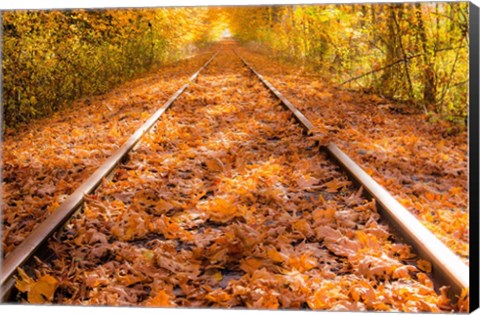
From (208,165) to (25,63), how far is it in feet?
7.32

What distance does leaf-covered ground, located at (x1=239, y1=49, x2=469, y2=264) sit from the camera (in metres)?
3.07

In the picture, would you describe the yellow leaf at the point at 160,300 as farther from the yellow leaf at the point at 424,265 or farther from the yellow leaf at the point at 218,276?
the yellow leaf at the point at 424,265

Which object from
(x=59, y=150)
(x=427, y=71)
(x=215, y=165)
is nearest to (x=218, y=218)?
(x=215, y=165)

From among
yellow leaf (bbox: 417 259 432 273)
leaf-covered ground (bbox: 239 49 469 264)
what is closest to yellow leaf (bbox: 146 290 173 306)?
yellow leaf (bbox: 417 259 432 273)

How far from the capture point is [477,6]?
2.81 metres

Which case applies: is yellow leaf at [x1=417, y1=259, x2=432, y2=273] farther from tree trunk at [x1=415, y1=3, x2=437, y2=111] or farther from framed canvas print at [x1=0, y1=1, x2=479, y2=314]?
tree trunk at [x1=415, y1=3, x2=437, y2=111]

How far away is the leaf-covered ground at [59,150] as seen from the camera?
3.38 meters

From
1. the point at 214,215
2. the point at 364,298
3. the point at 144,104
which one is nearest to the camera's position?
the point at 364,298

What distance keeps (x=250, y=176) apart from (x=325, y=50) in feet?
14.7

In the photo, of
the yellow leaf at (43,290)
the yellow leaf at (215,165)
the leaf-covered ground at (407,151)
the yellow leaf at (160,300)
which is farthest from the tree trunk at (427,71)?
the yellow leaf at (43,290)

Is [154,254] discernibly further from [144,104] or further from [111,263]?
[144,104]

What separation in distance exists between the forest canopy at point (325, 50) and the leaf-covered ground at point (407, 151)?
0.62 ft

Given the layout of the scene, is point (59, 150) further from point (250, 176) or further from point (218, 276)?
point (218, 276)

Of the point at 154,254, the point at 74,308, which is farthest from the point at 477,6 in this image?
the point at 74,308
